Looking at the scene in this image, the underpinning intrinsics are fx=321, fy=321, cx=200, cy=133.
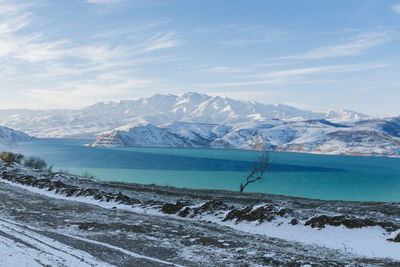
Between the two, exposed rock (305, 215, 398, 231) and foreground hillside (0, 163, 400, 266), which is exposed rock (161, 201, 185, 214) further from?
exposed rock (305, 215, 398, 231)

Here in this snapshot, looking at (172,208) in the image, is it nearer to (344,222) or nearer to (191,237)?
(191,237)

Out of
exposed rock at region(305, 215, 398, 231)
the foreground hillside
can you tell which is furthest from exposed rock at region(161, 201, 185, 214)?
exposed rock at region(305, 215, 398, 231)

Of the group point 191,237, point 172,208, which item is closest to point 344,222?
point 191,237

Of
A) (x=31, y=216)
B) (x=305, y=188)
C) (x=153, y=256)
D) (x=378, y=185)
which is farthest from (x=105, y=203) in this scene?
(x=378, y=185)

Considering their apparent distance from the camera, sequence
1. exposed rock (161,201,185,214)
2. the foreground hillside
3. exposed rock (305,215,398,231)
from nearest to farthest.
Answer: the foreground hillside < exposed rock (305,215,398,231) < exposed rock (161,201,185,214)

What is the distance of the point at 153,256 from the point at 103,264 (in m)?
2.28

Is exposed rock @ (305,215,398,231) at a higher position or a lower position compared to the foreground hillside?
higher

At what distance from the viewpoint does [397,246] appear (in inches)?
638

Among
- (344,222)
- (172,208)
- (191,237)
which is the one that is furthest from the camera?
(172,208)

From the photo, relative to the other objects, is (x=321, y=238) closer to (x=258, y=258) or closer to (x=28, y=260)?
(x=258, y=258)

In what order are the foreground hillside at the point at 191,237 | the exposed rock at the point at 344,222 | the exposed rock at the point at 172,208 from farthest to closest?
1. the exposed rock at the point at 172,208
2. the exposed rock at the point at 344,222
3. the foreground hillside at the point at 191,237

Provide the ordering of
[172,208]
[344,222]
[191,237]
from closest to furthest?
[191,237]
[344,222]
[172,208]

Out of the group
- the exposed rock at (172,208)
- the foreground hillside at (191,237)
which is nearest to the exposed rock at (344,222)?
the foreground hillside at (191,237)

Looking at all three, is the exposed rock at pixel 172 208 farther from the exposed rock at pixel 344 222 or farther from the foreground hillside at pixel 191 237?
the exposed rock at pixel 344 222
